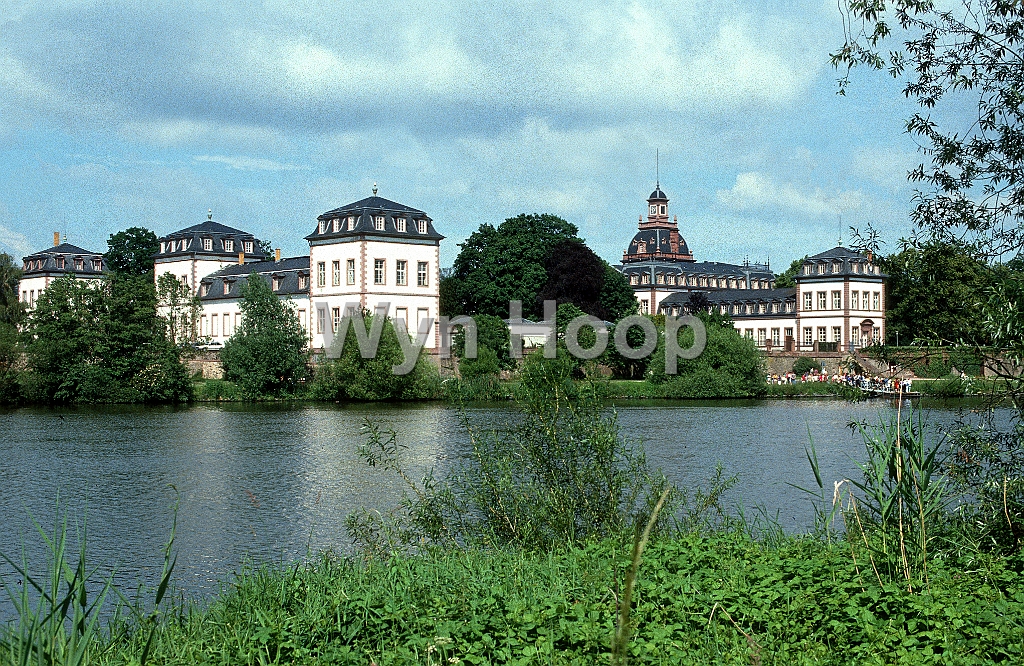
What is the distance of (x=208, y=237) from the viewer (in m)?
68.4

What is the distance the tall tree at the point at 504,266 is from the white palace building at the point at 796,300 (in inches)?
533

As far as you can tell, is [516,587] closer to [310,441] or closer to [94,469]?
[94,469]

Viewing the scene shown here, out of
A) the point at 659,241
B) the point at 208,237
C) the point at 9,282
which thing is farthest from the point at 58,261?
the point at 659,241

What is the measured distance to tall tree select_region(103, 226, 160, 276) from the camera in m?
76.3

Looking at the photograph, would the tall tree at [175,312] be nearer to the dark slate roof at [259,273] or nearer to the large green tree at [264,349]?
the large green tree at [264,349]

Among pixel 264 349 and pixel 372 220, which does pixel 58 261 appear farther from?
pixel 264 349

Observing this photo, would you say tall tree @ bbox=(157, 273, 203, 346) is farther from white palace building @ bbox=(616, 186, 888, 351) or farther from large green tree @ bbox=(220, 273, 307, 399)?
white palace building @ bbox=(616, 186, 888, 351)

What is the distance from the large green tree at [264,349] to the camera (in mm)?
44469

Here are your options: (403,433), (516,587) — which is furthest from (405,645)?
(403,433)

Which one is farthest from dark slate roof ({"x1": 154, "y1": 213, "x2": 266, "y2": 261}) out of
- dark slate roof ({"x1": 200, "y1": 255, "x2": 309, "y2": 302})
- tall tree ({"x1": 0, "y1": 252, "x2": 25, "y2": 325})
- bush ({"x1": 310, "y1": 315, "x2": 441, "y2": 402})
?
bush ({"x1": 310, "y1": 315, "x2": 441, "y2": 402})

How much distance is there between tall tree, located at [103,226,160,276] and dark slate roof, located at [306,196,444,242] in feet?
80.6

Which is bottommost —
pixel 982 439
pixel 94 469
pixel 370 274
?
pixel 94 469

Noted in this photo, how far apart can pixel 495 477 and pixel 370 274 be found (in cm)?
4518

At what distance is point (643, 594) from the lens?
6.86 m
